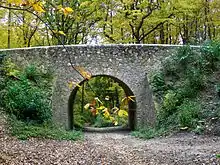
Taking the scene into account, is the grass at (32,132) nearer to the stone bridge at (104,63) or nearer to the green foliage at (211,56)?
the stone bridge at (104,63)

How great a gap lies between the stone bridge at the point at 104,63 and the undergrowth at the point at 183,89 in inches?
25.3

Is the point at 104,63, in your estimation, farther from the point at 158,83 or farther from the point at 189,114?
the point at 189,114

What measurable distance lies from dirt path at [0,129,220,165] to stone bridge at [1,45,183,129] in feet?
14.3

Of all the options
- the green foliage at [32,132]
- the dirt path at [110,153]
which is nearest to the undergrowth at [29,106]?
the green foliage at [32,132]

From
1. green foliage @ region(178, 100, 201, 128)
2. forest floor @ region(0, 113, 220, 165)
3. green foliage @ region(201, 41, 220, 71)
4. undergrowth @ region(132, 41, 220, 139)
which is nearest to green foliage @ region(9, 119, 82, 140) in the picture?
forest floor @ region(0, 113, 220, 165)

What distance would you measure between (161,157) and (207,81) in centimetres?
601

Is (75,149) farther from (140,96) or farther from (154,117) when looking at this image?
(140,96)

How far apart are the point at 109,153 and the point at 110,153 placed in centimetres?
2

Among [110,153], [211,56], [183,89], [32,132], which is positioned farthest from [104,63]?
[110,153]

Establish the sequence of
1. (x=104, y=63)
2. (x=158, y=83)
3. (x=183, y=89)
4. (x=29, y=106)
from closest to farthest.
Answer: (x=29, y=106)
(x=183, y=89)
(x=158, y=83)
(x=104, y=63)

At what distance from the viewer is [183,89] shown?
461 inches

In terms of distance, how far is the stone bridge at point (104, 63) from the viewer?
12.9 meters

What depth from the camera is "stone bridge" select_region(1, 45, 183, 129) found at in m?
12.9

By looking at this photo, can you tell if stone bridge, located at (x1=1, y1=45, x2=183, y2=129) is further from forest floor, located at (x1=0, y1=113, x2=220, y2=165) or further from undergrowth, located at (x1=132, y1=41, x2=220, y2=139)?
forest floor, located at (x1=0, y1=113, x2=220, y2=165)
